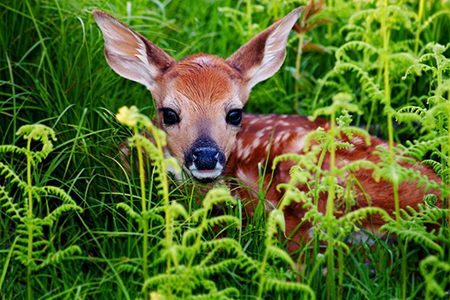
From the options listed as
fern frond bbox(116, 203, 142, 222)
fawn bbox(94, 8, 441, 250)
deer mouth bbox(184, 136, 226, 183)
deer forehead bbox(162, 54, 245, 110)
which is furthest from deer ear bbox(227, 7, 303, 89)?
fern frond bbox(116, 203, 142, 222)

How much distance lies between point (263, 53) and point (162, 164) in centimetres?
187

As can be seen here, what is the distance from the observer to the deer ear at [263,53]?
12.3 feet

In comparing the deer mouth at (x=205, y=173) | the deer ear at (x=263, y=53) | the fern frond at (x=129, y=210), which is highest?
the deer ear at (x=263, y=53)

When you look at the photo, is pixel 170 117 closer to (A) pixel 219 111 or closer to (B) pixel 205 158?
(A) pixel 219 111

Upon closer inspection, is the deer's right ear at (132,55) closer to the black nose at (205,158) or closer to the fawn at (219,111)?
the fawn at (219,111)

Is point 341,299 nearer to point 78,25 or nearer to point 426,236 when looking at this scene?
point 426,236

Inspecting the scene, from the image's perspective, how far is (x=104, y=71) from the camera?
389 cm

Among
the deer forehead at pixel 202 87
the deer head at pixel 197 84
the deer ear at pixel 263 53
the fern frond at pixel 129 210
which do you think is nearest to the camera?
the fern frond at pixel 129 210

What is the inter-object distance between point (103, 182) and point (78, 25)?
1217 millimetres

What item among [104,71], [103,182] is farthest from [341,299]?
[104,71]

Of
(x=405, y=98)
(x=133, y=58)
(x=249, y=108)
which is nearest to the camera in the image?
(x=133, y=58)

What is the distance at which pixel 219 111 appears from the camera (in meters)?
3.48

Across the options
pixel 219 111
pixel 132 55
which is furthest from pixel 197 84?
pixel 132 55

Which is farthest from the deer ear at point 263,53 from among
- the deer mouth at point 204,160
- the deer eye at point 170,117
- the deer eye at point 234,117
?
the deer mouth at point 204,160
